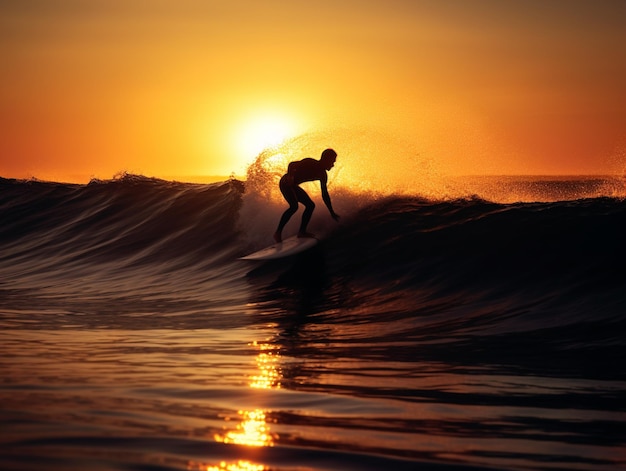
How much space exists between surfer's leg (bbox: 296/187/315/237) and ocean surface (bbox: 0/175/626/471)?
1.38 ft

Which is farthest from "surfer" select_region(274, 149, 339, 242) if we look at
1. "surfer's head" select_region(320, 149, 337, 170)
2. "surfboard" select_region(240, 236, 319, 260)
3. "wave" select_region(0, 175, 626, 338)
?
"wave" select_region(0, 175, 626, 338)

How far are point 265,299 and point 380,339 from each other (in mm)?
3799

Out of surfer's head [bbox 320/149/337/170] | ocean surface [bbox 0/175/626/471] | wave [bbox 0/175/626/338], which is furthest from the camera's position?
surfer's head [bbox 320/149/337/170]

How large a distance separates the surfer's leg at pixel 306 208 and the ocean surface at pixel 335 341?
42 centimetres

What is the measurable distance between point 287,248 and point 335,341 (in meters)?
5.83

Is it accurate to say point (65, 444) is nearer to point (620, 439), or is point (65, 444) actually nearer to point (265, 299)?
point (620, 439)

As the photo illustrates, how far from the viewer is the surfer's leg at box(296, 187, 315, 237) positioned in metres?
14.2

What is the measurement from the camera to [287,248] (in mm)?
14266

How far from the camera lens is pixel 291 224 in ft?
52.3

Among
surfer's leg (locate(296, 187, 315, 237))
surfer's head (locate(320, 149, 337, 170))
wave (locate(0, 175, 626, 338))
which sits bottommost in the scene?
wave (locate(0, 175, 626, 338))

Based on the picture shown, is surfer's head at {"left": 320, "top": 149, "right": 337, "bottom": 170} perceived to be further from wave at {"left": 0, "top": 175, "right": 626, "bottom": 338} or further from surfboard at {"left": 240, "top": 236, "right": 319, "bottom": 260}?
wave at {"left": 0, "top": 175, "right": 626, "bottom": 338}

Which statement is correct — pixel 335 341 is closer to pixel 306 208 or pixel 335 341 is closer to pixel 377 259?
pixel 377 259

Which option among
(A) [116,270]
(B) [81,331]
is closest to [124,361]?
(B) [81,331]

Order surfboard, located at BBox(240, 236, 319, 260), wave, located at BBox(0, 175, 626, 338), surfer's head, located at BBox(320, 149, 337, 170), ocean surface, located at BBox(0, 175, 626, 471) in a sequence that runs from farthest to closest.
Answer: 1. surfboard, located at BBox(240, 236, 319, 260)
2. surfer's head, located at BBox(320, 149, 337, 170)
3. wave, located at BBox(0, 175, 626, 338)
4. ocean surface, located at BBox(0, 175, 626, 471)
